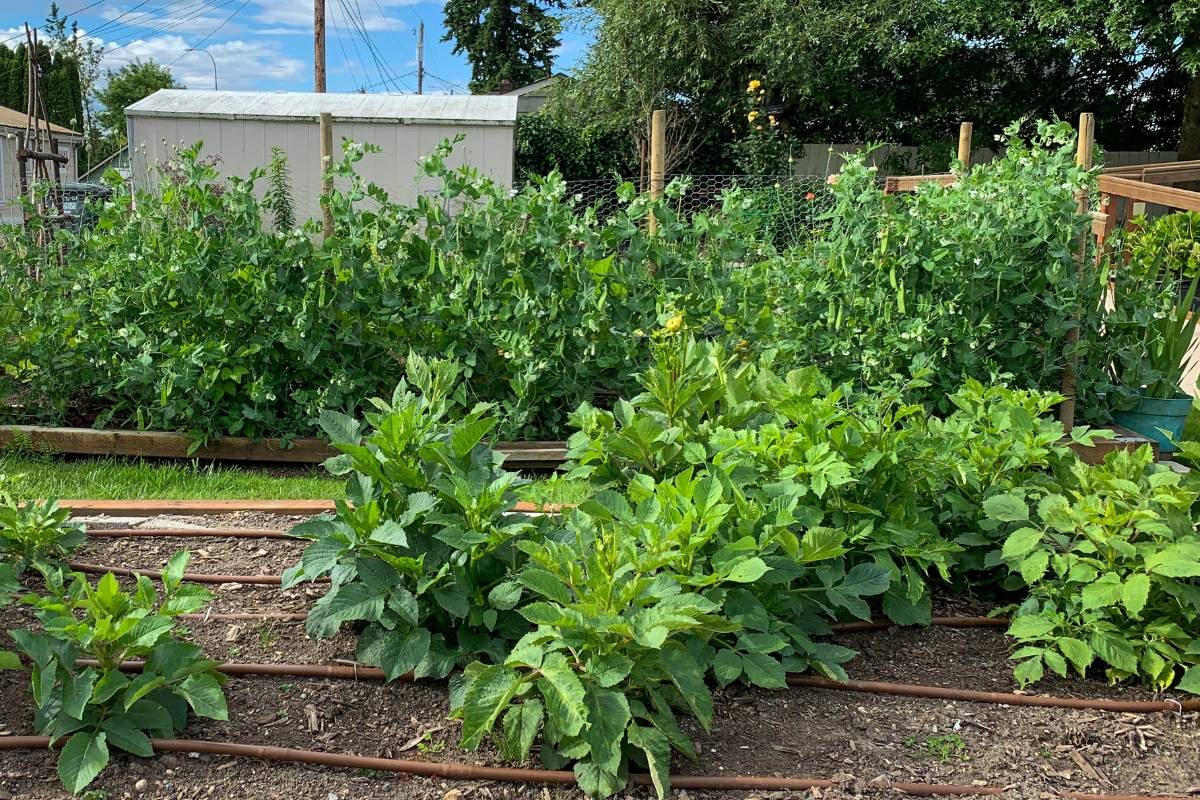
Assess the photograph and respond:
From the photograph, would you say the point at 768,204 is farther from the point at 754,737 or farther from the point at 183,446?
the point at 754,737

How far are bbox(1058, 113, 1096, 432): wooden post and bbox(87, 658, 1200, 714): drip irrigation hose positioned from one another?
7.53 feet

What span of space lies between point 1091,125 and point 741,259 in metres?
1.72

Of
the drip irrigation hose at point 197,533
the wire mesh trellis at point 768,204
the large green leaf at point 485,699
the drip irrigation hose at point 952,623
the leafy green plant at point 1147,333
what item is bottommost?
the drip irrigation hose at point 952,623

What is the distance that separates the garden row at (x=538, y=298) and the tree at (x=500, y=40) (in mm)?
39189

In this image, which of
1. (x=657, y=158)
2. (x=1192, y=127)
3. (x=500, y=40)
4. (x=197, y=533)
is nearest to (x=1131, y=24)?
(x=1192, y=127)

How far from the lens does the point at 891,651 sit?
2.49 meters

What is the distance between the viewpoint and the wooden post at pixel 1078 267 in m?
4.33

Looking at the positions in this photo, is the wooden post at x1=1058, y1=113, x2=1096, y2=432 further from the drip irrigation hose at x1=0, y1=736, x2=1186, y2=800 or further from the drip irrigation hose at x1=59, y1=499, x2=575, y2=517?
the drip irrigation hose at x1=0, y1=736, x2=1186, y2=800

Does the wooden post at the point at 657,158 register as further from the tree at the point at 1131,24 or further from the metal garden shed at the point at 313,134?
the tree at the point at 1131,24

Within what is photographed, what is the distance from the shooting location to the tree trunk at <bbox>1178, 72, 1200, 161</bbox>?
1675 cm

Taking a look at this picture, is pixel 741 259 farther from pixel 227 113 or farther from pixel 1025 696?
pixel 227 113

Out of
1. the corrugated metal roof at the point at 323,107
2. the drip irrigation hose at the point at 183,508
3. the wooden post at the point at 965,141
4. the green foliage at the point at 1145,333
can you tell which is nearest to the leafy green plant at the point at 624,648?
the drip irrigation hose at the point at 183,508

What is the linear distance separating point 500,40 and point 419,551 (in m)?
43.4

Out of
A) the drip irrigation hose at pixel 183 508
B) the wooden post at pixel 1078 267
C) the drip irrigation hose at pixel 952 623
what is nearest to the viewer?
the drip irrigation hose at pixel 952 623
